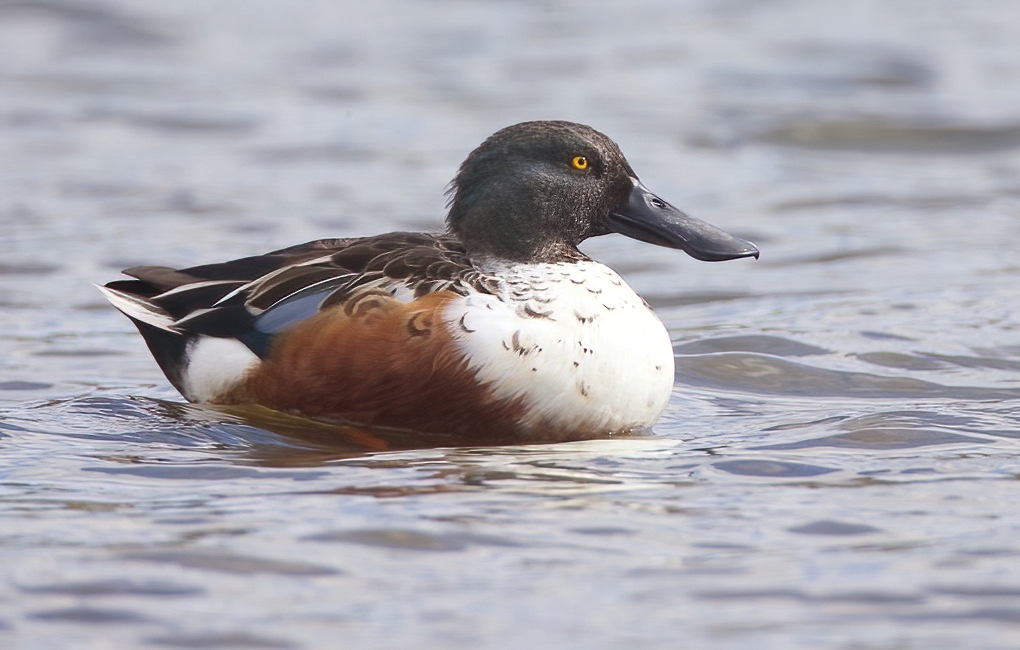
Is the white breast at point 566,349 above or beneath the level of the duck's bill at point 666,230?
beneath

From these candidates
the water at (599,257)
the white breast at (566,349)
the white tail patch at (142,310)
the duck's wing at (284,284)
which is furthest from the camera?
the white tail patch at (142,310)

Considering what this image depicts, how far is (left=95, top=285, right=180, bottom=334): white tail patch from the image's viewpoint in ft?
19.2

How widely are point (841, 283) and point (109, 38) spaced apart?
8642 millimetres

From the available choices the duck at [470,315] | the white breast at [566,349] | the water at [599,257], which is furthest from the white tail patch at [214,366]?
the white breast at [566,349]

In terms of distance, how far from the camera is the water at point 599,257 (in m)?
3.99

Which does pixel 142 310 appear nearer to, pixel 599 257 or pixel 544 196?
pixel 544 196

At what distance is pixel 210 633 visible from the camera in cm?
375

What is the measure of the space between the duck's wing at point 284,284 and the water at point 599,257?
1.19 feet

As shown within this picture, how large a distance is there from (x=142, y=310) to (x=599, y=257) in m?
3.93

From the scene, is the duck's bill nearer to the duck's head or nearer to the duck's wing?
the duck's head

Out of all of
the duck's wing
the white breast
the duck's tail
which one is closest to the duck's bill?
the white breast

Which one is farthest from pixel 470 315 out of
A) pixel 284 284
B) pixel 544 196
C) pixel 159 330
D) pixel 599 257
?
pixel 599 257

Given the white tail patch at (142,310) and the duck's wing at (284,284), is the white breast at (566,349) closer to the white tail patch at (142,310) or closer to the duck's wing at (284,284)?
the duck's wing at (284,284)

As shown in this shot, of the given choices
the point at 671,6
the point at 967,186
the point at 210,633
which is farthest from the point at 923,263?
the point at 671,6
